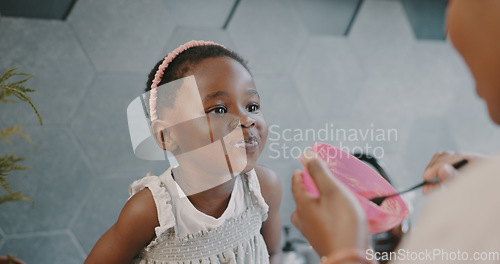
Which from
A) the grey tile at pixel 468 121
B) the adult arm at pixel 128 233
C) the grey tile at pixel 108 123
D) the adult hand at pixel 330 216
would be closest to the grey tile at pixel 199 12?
the grey tile at pixel 108 123

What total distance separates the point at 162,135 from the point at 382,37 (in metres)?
1.10

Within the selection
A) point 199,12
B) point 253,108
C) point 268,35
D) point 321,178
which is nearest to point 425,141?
point 268,35

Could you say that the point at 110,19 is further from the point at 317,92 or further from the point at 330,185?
the point at 330,185

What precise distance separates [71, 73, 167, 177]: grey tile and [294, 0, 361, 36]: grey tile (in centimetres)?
61

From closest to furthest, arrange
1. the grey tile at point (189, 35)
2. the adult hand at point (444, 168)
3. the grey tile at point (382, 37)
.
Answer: the adult hand at point (444, 168)
the grey tile at point (189, 35)
the grey tile at point (382, 37)

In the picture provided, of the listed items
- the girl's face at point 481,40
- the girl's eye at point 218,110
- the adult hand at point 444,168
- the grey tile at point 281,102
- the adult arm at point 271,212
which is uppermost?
the girl's face at point 481,40

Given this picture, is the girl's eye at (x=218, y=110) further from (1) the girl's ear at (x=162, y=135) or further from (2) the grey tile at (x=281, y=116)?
(2) the grey tile at (x=281, y=116)

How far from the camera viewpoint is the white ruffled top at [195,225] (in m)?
0.70

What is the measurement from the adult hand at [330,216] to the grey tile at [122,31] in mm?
854

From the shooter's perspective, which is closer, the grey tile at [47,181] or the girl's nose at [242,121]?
the girl's nose at [242,121]

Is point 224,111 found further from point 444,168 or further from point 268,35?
point 268,35

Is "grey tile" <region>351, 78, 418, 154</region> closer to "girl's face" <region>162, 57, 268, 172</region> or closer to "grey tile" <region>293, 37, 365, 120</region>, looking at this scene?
"grey tile" <region>293, 37, 365, 120</region>

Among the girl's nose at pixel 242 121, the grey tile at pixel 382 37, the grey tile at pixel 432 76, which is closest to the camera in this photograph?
the girl's nose at pixel 242 121

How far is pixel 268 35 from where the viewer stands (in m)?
1.34
